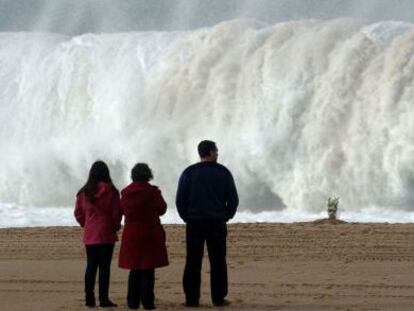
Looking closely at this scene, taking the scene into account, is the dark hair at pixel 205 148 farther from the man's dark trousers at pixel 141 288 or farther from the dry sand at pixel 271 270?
the dry sand at pixel 271 270

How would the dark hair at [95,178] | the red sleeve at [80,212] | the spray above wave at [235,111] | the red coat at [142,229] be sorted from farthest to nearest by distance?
the spray above wave at [235,111] → the red sleeve at [80,212] → the dark hair at [95,178] → the red coat at [142,229]

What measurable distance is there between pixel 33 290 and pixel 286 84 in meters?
15.0

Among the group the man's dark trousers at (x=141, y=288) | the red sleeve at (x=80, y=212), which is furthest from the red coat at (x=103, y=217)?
the man's dark trousers at (x=141, y=288)

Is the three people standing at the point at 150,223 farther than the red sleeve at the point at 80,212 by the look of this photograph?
No

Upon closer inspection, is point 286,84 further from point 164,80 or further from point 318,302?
point 318,302

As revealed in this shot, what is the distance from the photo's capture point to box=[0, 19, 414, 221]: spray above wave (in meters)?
24.0

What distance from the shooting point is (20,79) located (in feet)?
→ 107

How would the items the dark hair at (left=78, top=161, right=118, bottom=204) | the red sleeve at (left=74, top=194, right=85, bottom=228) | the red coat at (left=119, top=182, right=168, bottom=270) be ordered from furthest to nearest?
the red sleeve at (left=74, top=194, right=85, bottom=228), the dark hair at (left=78, top=161, right=118, bottom=204), the red coat at (left=119, top=182, right=168, bottom=270)

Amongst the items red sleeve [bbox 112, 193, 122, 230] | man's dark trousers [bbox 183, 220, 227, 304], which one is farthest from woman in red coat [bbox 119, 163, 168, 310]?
man's dark trousers [bbox 183, 220, 227, 304]

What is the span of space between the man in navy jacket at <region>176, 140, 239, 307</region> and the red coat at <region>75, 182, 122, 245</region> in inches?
21.7

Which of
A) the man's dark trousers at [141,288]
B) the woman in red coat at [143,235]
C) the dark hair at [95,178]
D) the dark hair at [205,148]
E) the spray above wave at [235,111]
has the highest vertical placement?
the spray above wave at [235,111]

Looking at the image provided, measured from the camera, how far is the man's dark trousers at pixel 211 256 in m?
10.4

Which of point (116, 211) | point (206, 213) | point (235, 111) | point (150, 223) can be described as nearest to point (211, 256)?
point (206, 213)

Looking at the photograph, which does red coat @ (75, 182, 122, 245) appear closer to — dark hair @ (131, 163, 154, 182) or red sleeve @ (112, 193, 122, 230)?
red sleeve @ (112, 193, 122, 230)
